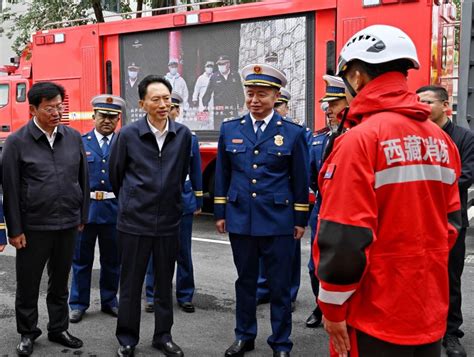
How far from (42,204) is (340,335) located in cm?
249

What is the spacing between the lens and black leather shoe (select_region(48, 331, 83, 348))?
4141mm

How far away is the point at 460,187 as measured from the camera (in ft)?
12.7

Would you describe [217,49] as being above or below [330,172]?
above

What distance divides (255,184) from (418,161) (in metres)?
1.89

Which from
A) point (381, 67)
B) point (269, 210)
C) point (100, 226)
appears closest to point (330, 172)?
point (381, 67)

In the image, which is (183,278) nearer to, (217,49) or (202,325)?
(202,325)

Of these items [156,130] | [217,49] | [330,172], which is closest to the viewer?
[330,172]

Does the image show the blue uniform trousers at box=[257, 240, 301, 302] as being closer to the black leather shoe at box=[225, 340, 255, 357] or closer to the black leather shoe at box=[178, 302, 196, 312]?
the black leather shoe at box=[178, 302, 196, 312]

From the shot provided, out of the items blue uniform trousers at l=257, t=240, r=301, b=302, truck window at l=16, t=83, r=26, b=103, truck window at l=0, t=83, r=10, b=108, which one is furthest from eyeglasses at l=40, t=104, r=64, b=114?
truck window at l=0, t=83, r=10, b=108

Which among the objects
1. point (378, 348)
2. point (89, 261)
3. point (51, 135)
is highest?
point (51, 135)

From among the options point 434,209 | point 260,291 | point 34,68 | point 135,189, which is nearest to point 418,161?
point 434,209

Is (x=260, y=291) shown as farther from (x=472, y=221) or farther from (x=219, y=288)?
(x=472, y=221)

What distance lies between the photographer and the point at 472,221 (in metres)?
9.02

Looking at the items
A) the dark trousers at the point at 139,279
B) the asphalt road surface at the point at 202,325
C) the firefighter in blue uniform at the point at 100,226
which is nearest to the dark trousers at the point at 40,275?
the asphalt road surface at the point at 202,325
